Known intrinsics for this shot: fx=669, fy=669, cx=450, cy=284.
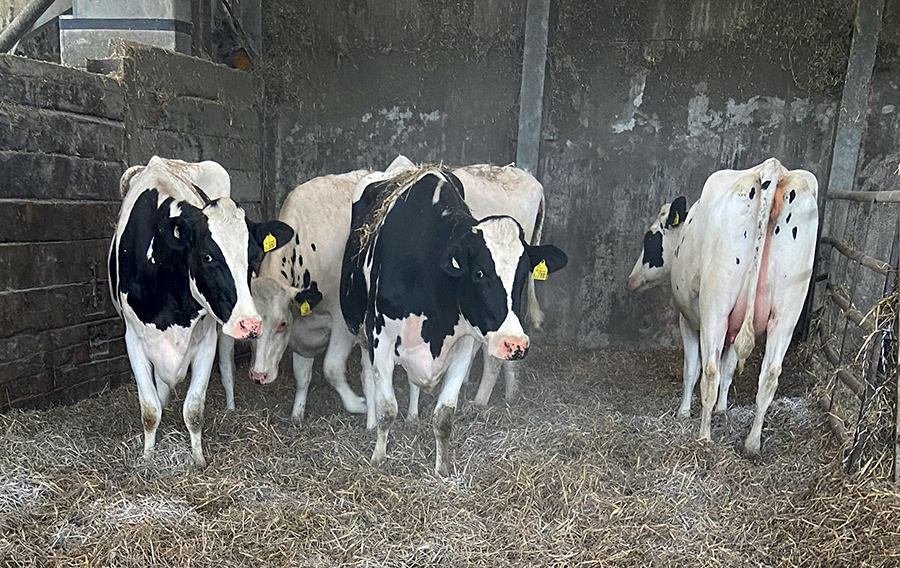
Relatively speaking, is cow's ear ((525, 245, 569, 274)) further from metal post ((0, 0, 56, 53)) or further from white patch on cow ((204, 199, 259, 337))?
metal post ((0, 0, 56, 53))

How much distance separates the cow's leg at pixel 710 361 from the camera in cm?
A: 414

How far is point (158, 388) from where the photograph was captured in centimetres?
415

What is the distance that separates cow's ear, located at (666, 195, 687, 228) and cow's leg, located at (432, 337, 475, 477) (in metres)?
2.25

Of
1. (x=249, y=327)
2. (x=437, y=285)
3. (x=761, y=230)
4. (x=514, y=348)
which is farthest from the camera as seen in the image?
(x=761, y=230)

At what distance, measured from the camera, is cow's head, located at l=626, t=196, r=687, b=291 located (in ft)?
17.4

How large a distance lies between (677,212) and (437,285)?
2.42 meters

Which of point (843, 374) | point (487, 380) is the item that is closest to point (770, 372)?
point (843, 374)

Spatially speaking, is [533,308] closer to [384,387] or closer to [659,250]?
[659,250]

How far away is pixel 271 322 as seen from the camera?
14.1 feet

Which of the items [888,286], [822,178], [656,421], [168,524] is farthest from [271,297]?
[822,178]

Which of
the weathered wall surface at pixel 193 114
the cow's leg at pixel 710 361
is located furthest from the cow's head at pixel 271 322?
the cow's leg at pixel 710 361

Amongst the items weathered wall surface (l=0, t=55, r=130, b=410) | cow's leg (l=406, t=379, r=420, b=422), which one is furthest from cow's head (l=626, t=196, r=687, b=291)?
weathered wall surface (l=0, t=55, r=130, b=410)

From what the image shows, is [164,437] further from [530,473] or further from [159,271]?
[530,473]

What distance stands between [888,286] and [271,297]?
376 cm
